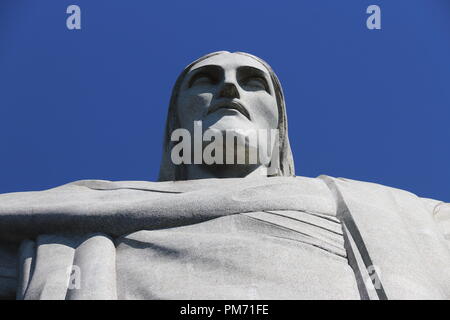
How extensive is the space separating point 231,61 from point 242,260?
14.5ft

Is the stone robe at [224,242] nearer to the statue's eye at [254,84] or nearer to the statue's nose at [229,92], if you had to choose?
the statue's nose at [229,92]

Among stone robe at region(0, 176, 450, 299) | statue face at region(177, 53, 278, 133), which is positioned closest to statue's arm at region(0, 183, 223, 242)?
stone robe at region(0, 176, 450, 299)

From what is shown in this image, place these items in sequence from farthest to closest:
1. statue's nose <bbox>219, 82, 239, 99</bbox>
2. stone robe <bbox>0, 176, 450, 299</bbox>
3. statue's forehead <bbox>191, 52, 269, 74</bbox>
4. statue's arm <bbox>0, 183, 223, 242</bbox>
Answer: statue's forehead <bbox>191, 52, 269, 74</bbox>, statue's nose <bbox>219, 82, 239, 99</bbox>, statue's arm <bbox>0, 183, 223, 242</bbox>, stone robe <bbox>0, 176, 450, 299</bbox>

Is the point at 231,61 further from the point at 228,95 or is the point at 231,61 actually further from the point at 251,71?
the point at 228,95

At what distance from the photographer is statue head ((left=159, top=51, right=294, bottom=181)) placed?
11.9 meters

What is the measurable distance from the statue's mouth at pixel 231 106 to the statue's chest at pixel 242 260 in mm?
2800

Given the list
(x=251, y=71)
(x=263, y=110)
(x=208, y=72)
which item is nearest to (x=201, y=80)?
(x=208, y=72)

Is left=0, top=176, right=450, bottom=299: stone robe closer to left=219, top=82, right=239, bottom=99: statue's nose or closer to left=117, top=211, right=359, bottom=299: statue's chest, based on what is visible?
left=117, top=211, right=359, bottom=299: statue's chest

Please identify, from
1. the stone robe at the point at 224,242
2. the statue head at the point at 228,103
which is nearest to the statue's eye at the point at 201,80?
the statue head at the point at 228,103

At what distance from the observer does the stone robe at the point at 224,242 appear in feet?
27.7

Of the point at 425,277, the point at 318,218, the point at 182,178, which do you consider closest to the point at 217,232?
the point at 318,218

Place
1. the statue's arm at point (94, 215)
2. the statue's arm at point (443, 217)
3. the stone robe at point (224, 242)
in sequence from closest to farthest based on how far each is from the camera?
the stone robe at point (224, 242), the statue's arm at point (94, 215), the statue's arm at point (443, 217)

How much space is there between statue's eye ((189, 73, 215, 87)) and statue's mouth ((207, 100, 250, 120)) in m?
0.60

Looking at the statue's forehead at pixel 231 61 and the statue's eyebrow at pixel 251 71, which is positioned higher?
the statue's forehead at pixel 231 61
